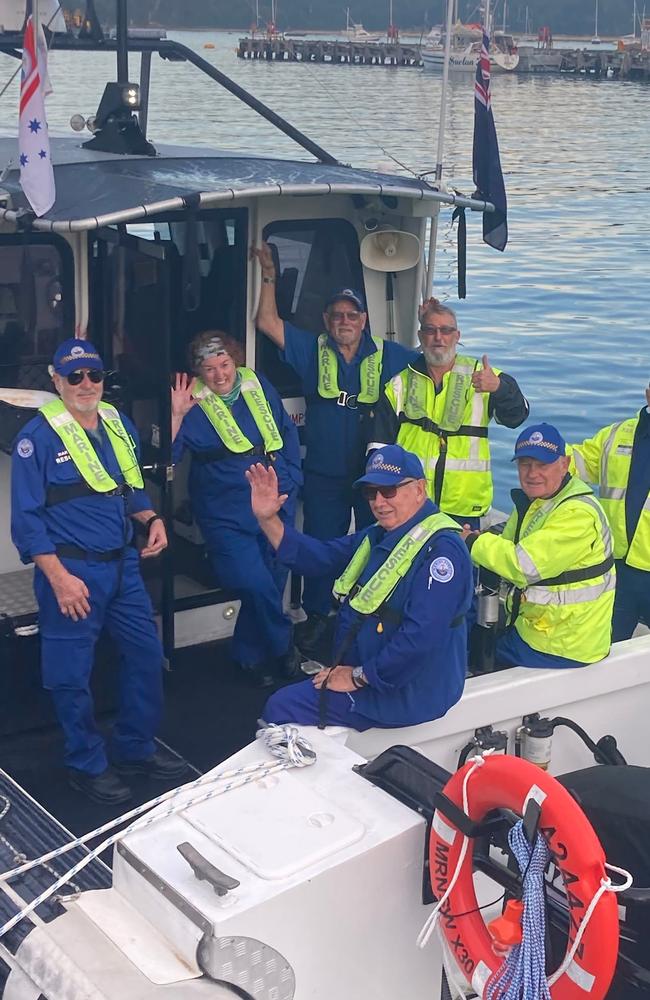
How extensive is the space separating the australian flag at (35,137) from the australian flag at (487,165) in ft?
7.62

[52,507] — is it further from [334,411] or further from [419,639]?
[334,411]

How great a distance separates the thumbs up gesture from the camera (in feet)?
19.1

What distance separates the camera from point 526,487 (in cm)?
490

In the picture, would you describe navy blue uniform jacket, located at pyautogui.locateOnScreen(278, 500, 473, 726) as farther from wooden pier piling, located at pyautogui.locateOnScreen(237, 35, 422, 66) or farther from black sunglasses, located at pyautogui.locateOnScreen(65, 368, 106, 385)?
wooden pier piling, located at pyautogui.locateOnScreen(237, 35, 422, 66)

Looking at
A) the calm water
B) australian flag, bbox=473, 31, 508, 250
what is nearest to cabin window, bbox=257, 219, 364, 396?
the calm water

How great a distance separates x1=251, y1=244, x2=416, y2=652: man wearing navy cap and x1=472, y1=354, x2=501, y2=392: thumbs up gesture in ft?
1.82

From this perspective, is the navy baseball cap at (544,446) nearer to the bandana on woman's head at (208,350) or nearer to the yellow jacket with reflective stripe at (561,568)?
the yellow jacket with reflective stripe at (561,568)

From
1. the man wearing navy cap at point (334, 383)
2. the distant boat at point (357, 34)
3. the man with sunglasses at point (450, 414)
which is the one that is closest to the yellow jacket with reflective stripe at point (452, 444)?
the man with sunglasses at point (450, 414)

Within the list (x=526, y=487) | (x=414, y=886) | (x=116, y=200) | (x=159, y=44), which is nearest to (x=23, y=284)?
(x=116, y=200)

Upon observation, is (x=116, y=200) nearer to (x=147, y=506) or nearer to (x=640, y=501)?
(x=147, y=506)

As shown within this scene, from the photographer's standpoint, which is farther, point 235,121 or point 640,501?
point 235,121

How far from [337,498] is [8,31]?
9.13 feet

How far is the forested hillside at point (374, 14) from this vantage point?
133500mm

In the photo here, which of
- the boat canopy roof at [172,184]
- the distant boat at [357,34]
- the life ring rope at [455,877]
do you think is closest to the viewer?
the life ring rope at [455,877]
